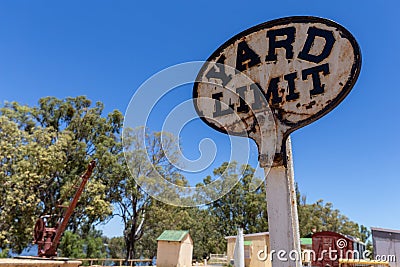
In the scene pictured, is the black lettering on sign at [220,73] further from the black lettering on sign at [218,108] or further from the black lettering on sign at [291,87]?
the black lettering on sign at [291,87]

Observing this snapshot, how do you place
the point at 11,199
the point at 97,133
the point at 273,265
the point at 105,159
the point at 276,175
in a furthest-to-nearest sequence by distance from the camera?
the point at 97,133
the point at 105,159
the point at 11,199
the point at 276,175
the point at 273,265

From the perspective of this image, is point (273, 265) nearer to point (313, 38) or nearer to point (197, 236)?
point (313, 38)

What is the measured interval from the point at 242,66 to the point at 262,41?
9.4 inches

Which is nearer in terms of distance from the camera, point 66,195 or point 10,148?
point 10,148

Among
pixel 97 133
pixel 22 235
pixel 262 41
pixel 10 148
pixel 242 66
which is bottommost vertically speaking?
pixel 22 235

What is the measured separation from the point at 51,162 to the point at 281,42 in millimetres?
19458

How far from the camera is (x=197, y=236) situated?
109ft

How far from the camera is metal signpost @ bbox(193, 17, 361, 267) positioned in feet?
7.19

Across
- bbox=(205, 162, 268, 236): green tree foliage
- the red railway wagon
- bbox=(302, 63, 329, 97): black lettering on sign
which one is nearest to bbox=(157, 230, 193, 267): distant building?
the red railway wagon

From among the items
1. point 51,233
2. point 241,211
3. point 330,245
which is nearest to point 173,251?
point 51,233

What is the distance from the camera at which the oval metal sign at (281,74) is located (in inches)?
87.4

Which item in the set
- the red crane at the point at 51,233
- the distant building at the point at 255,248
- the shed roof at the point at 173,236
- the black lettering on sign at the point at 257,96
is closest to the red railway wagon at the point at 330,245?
the distant building at the point at 255,248

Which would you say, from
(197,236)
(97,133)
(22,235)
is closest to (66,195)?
(22,235)
